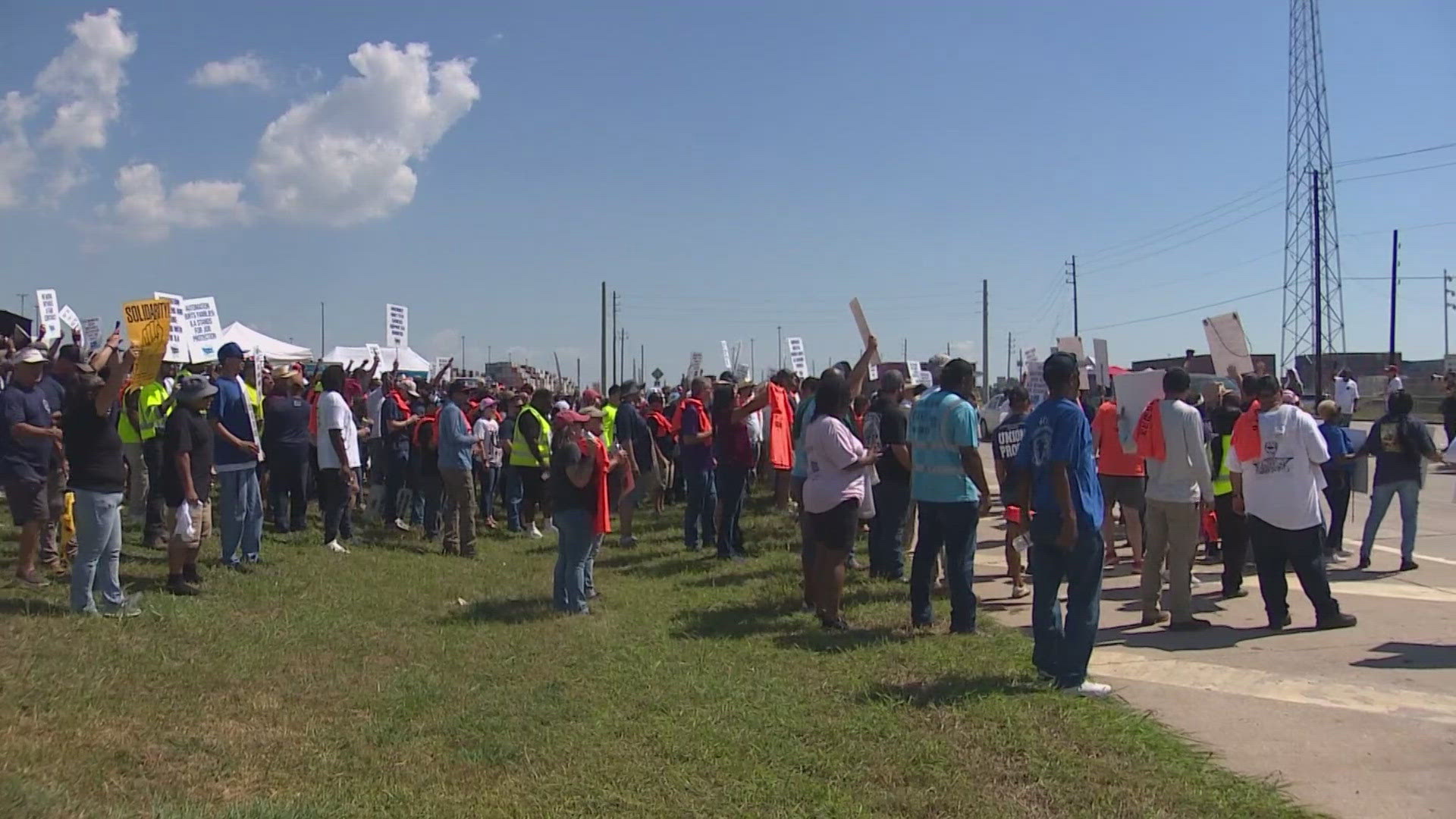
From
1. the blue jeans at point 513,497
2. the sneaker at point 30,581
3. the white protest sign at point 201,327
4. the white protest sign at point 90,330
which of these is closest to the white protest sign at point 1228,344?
the blue jeans at point 513,497

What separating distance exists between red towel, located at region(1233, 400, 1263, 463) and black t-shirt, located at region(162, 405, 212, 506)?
825cm

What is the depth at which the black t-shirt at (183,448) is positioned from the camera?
27.1ft

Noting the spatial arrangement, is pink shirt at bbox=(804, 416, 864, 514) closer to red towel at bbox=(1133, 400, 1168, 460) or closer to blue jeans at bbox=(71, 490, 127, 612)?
red towel at bbox=(1133, 400, 1168, 460)

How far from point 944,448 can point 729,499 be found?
4.10 meters

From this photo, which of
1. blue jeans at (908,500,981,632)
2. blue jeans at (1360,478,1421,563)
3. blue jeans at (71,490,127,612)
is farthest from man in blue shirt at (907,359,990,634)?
blue jeans at (71,490,127,612)

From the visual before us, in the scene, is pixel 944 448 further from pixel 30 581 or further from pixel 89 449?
pixel 30 581

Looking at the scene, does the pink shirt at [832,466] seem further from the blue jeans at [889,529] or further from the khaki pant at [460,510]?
the khaki pant at [460,510]

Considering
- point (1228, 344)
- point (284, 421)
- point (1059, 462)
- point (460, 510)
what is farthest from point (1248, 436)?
point (284, 421)

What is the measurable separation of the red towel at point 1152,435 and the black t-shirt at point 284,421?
8.15 metres

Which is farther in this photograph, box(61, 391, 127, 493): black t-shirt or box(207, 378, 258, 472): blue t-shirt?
box(207, 378, 258, 472): blue t-shirt

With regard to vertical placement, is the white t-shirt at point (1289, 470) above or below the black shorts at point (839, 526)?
above

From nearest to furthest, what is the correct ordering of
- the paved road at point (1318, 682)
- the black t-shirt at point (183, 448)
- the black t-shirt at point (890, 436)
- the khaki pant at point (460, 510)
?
the paved road at point (1318, 682)
the black t-shirt at point (183, 448)
the black t-shirt at point (890, 436)
the khaki pant at point (460, 510)

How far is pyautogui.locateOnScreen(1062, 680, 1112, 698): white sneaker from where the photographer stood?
595 centimetres

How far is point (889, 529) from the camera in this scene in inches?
381
